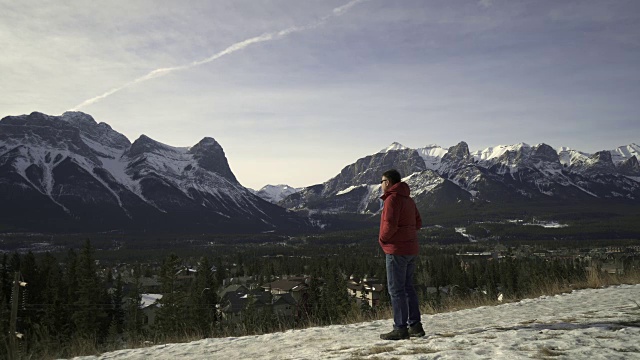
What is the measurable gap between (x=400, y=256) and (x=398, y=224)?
0.68 meters

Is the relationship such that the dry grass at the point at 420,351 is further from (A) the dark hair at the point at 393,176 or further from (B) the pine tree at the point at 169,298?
(B) the pine tree at the point at 169,298

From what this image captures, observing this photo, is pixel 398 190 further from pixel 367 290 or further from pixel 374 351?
pixel 367 290

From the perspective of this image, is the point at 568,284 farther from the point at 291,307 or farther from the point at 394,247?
the point at 291,307

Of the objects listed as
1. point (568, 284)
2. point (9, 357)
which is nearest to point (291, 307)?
point (568, 284)

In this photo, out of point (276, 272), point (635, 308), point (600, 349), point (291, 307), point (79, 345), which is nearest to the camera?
point (600, 349)

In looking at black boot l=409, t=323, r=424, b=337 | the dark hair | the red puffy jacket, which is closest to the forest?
black boot l=409, t=323, r=424, b=337

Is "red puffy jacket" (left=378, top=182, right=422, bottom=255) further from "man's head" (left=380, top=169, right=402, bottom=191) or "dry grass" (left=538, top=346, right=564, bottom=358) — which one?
"dry grass" (left=538, top=346, right=564, bottom=358)

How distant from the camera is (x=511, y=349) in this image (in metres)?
7.29

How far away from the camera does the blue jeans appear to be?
9281 millimetres

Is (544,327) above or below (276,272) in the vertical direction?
above

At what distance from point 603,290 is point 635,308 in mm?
5885

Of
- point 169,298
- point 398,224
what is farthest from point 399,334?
point 169,298

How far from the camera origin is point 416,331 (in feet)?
30.6

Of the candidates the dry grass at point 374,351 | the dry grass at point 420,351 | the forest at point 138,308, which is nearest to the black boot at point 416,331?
the dry grass at point 374,351
